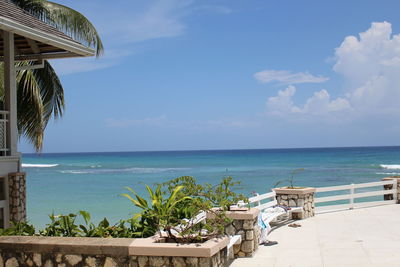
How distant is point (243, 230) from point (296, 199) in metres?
4.45

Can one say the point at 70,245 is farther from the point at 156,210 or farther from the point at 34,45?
the point at 34,45

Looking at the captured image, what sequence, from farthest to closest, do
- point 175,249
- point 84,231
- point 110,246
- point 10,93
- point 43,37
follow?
point 10,93 → point 43,37 → point 84,231 → point 110,246 → point 175,249

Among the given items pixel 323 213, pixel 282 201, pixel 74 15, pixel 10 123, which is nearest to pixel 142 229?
pixel 10 123

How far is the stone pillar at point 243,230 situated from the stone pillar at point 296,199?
425 cm

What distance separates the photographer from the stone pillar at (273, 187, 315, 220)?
12.8 meters

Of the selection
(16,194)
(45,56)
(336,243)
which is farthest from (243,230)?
(45,56)

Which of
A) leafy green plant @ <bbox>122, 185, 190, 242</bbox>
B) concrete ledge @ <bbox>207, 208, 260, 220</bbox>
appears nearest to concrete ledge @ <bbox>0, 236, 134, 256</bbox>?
leafy green plant @ <bbox>122, 185, 190, 242</bbox>

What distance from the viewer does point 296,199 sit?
42.0ft

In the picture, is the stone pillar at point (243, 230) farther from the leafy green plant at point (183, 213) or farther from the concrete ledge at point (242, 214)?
the leafy green plant at point (183, 213)

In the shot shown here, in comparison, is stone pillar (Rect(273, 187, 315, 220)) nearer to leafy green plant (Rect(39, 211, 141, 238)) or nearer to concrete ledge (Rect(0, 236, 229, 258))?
leafy green plant (Rect(39, 211, 141, 238))

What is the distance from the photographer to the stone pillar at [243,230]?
8.65m

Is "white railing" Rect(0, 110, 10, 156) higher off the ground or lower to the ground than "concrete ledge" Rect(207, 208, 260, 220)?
higher

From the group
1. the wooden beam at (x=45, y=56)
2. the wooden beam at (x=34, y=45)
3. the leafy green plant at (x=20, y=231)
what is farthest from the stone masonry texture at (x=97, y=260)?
the wooden beam at (x=34, y=45)

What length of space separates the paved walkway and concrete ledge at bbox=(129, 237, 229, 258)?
113 inches
